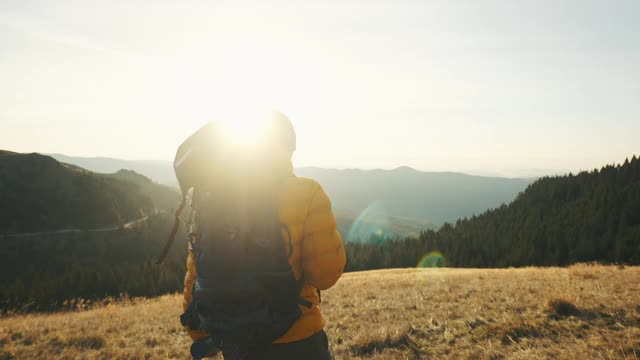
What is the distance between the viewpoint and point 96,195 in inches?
5472

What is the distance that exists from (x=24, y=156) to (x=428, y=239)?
143 m

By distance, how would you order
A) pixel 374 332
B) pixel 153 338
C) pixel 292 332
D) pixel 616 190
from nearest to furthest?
pixel 292 332, pixel 374 332, pixel 153 338, pixel 616 190

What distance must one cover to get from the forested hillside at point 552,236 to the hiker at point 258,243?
313ft

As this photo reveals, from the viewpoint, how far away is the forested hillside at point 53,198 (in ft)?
398

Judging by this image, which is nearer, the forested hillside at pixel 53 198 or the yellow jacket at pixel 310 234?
the yellow jacket at pixel 310 234

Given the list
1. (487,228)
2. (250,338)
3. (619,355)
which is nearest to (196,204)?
(250,338)

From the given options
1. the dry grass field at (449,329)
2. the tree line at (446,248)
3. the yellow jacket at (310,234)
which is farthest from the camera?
the tree line at (446,248)

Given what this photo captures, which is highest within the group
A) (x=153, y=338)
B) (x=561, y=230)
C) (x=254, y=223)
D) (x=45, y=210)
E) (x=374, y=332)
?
(x=254, y=223)

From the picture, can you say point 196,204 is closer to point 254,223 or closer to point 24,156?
point 254,223

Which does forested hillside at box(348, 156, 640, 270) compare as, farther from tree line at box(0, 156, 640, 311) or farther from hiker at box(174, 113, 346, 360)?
hiker at box(174, 113, 346, 360)

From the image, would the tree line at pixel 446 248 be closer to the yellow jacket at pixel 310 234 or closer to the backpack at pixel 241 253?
the backpack at pixel 241 253

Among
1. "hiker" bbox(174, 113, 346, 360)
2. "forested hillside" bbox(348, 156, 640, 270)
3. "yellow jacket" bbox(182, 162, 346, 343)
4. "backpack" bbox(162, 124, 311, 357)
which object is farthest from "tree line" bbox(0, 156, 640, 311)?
"yellow jacket" bbox(182, 162, 346, 343)

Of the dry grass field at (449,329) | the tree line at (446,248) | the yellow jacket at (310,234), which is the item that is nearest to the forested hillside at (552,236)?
the tree line at (446,248)

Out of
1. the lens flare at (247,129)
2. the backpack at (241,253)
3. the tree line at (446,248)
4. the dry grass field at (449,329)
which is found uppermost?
the lens flare at (247,129)
